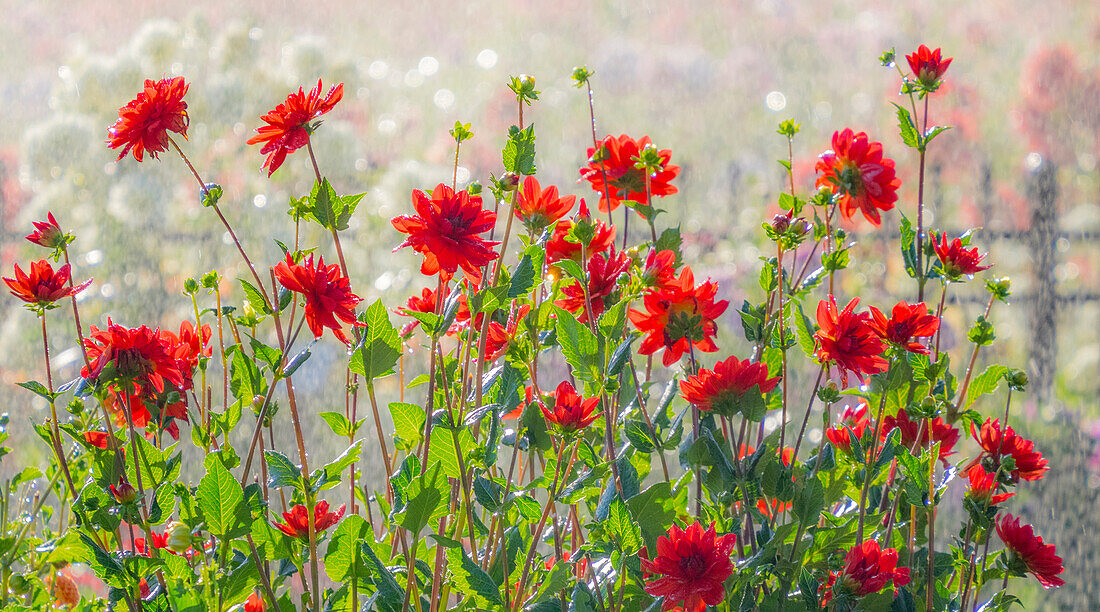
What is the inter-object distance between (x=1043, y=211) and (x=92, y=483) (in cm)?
108

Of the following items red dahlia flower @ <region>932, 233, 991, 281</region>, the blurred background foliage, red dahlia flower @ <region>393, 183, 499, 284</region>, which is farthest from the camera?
the blurred background foliage

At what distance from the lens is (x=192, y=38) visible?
1.00 metres

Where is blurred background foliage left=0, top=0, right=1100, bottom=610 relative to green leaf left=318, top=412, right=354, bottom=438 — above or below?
above

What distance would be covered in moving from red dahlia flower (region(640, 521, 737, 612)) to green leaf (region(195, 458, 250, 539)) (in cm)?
18

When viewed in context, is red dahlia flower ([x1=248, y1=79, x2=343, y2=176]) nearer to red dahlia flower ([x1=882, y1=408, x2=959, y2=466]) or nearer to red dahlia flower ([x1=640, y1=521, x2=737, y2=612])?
red dahlia flower ([x1=640, y1=521, x2=737, y2=612])

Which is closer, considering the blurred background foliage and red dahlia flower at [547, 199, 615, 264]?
red dahlia flower at [547, 199, 615, 264]

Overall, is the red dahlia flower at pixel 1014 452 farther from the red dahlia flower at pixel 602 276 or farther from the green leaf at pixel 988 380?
the red dahlia flower at pixel 602 276

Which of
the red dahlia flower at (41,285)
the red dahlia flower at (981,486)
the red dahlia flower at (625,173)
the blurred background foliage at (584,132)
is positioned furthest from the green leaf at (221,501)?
the blurred background foliage at (584,132)

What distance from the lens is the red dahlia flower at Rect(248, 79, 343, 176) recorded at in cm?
38

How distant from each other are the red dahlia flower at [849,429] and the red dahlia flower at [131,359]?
12.8 inches

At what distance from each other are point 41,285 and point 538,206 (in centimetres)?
23

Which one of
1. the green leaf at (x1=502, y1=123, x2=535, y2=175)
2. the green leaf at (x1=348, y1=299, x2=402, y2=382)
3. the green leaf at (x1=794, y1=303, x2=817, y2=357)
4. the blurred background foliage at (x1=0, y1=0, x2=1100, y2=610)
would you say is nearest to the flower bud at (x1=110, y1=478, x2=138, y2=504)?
the green leaf at (x1=348, y1=299, x2=402, y2=382)

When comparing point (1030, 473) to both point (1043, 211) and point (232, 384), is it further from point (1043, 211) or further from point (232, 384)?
point (1043, 211)

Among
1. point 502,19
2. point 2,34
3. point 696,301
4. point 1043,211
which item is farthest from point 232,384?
point 1043,211
